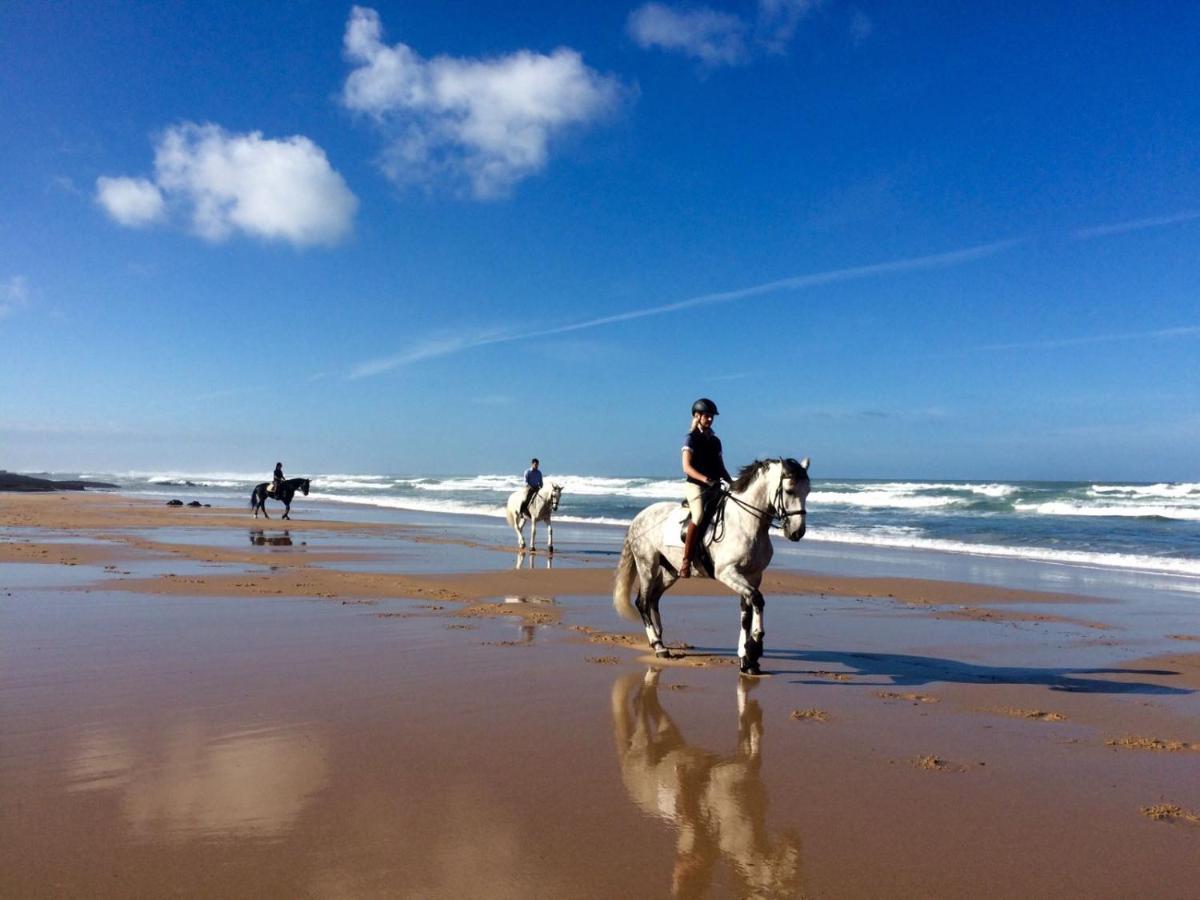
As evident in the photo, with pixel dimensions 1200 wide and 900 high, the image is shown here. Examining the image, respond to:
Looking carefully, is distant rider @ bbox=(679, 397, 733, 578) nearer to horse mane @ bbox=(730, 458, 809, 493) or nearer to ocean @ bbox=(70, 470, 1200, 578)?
horse mane @ bbox=(730, 458, 809, 493)

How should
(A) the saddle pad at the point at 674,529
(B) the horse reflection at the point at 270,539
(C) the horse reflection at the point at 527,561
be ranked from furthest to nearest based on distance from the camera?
1. (B) the horse reflection at the point at 270,539
2. (C) the horse reflection at the point at 527,561
3. (A) the saddle pad at the point at 674,529

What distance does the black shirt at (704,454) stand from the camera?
7953mm

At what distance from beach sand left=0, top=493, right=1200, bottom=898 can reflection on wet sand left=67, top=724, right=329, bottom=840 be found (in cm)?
2

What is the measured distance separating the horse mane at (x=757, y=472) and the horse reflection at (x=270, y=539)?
15.2 meters

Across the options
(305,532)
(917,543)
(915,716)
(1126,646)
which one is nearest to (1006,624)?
(1126,646)

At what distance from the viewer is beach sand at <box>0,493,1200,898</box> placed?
3.33m

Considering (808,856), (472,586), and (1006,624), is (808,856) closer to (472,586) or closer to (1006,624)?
(1006,624)

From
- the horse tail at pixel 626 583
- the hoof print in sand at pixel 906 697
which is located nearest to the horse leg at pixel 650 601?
the horse tail at pixel 626 583

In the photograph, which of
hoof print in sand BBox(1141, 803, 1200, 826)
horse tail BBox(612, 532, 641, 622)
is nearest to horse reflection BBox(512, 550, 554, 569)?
horse tail BBox(612, 532, 641, 622)

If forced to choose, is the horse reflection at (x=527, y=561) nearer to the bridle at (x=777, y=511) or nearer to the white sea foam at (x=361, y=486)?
the bridle at (x=777, y=511)

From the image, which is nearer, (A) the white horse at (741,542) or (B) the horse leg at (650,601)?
(A) the white horse at (741,542)

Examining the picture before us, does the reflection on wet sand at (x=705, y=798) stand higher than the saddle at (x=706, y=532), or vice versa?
the saddle at (x=706, y=532)

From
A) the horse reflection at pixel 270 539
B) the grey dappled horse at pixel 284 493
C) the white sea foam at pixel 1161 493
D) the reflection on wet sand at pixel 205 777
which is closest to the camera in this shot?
the reflection on wet sand at pixel 205 777

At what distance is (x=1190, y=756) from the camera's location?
201 inches
